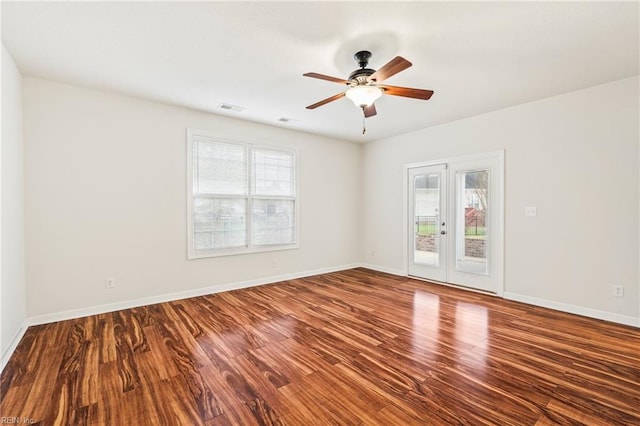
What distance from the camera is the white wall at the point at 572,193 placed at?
3297 millimetres

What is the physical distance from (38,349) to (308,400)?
8.57 feet

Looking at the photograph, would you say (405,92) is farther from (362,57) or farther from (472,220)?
(472,220)

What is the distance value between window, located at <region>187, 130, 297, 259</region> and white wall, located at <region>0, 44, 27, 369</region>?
174 centimetres

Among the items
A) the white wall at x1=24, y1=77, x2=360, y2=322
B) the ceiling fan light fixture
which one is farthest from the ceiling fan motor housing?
the white wall at x1=24, y1=77, x2=360, y2=322

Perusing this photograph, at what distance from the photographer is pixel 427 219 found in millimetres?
5273

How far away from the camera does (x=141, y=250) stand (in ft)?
12.8

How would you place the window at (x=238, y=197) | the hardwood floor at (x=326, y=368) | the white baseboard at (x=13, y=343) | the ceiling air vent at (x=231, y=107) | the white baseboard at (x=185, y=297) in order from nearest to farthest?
the hardwood floor at (x=326, y=368) → the white baseboard at (x=13, y=343) → the white baseboard at (x=185, y=297) → the ceiling air vent at (x=231, y=107) → the window at (x=238, y=197)

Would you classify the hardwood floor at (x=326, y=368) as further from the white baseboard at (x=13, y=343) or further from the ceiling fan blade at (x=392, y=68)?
the ceiling fan blade at (x=392, y=68)

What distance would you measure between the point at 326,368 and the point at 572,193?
3743 mm

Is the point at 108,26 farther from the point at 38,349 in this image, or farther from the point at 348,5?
the point at 38,349

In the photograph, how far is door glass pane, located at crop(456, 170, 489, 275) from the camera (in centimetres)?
451

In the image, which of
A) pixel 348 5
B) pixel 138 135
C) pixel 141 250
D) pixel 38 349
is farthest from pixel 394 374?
pixel 138 135

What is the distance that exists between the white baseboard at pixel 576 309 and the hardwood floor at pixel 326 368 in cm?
18

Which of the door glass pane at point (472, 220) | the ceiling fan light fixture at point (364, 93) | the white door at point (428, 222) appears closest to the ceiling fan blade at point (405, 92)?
the ceiling fan light fixture at point (364, 93)
